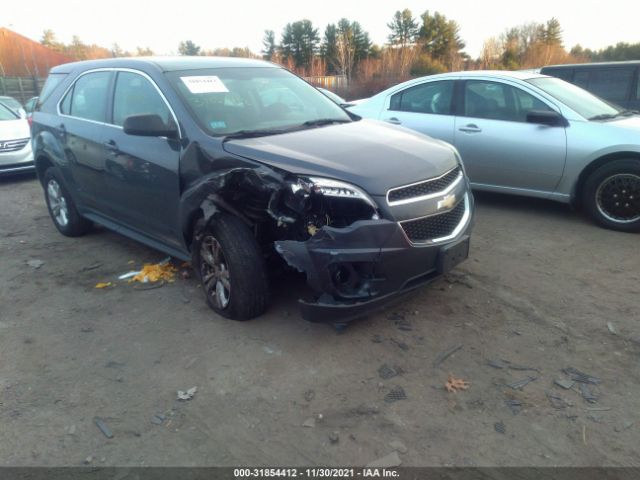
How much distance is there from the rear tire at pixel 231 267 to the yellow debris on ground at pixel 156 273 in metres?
0.89

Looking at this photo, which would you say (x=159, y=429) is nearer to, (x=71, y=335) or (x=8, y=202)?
(x=71, y=335)

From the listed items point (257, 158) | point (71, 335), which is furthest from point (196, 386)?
point (257, 158)

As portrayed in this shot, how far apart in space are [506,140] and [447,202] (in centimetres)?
282

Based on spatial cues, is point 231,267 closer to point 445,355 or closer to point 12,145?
point 445,355

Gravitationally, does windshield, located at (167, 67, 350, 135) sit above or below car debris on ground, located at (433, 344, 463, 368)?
above

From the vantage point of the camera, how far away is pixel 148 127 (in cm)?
380

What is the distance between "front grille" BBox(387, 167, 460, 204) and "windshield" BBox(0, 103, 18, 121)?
9.41 metres

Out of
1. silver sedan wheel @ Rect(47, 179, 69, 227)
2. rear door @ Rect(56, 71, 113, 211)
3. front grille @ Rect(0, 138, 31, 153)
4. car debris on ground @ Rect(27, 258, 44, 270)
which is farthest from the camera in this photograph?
front grille @ Rect(0, 138, 31, 153)

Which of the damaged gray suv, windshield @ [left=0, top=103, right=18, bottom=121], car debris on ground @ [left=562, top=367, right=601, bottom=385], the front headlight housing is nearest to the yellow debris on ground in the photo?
the damaged gray suv

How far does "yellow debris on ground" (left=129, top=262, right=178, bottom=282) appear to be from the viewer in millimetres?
4641

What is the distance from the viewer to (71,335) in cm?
374

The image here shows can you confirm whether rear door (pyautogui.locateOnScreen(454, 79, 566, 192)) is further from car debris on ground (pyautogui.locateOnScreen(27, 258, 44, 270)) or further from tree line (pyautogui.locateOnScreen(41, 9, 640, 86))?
tree line (pyautogui.locateOnScreen(41, 9, 640, 86))

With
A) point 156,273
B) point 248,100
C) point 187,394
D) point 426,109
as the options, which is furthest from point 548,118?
point 187,394

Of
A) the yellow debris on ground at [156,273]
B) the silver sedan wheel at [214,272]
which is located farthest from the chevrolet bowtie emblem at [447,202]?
the yellow debris on ground at [156,273]
